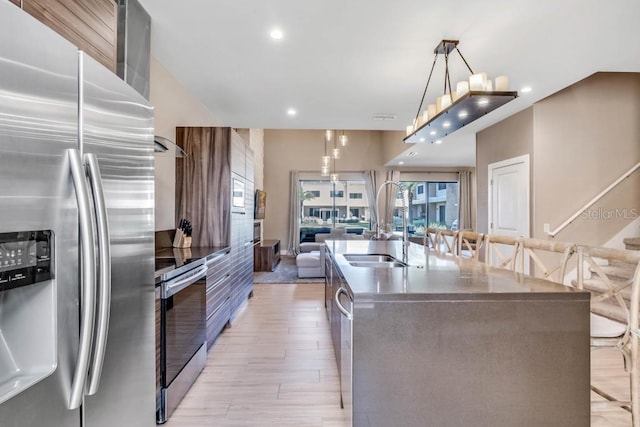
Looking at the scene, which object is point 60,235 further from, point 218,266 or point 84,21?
point 218,266

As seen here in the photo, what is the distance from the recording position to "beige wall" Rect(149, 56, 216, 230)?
307 centimetres

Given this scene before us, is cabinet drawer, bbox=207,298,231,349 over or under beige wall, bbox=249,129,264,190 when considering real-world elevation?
under

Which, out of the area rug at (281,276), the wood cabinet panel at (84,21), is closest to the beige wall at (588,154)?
the area rug at (281,276)

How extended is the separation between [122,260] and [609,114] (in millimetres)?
5589

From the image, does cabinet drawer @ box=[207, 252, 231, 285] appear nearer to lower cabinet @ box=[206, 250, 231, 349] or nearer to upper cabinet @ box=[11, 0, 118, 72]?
lower cabinet @ box=[206, 250, 231, 349]

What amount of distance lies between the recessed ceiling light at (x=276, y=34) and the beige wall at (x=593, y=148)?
11.5 ft

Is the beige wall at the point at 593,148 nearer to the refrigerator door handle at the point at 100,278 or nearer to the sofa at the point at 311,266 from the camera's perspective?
the sofa at the point at 311,266

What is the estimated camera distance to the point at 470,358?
1.41 m

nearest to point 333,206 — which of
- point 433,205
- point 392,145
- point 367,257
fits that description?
point 392,145

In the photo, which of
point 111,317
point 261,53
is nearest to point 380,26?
point 261,53

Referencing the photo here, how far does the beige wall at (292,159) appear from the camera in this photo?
9.88 meters

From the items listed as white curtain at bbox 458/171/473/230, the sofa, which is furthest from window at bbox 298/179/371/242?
the sofa

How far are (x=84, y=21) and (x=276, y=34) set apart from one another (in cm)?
161

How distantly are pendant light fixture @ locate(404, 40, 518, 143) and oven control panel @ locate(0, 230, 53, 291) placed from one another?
2491 millimetres
